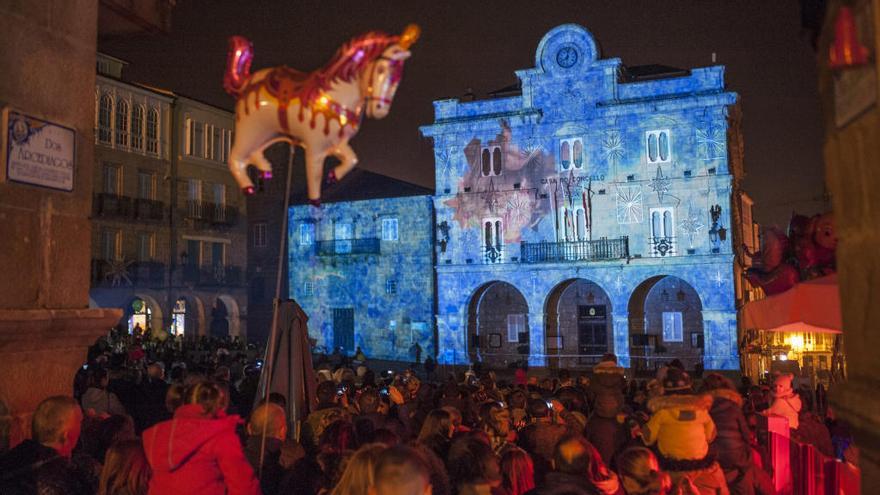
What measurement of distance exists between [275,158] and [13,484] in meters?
40.8

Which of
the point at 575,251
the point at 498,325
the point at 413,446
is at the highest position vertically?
the point at 575,251

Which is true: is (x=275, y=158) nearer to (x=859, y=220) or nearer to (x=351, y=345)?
(x=351, y=345)

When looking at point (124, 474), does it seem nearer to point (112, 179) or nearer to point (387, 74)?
point (387, 74)

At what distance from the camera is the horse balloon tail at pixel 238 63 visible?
144 inches

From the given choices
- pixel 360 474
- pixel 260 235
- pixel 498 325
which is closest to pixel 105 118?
pixel 260 235

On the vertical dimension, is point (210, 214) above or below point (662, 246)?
above

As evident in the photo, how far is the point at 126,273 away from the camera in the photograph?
3319 cm

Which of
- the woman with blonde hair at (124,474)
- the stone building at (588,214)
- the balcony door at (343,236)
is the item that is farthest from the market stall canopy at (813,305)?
the balcony door at (343,236)

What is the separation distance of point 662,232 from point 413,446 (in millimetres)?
27809

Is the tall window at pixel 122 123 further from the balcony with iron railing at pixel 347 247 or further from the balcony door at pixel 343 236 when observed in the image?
the balcony door at pixel 343 236

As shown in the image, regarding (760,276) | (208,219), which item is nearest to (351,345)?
(208,219)

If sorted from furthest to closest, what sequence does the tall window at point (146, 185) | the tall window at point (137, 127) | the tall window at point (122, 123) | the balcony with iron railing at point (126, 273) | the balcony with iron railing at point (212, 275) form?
1. the balcony with iron railing at point (212, 275)
2. the tall window at point (146, 185)
3. the tall window at point (137, 127)
4. the tall window at point (122, 123)
5. the balcony with iron railing at point (126, 273)

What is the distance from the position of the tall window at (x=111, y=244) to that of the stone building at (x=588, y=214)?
1454 cm

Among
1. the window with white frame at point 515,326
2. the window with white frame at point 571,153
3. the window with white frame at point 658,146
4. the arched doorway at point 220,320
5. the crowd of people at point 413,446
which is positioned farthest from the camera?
the arched doorway at point 220,320
